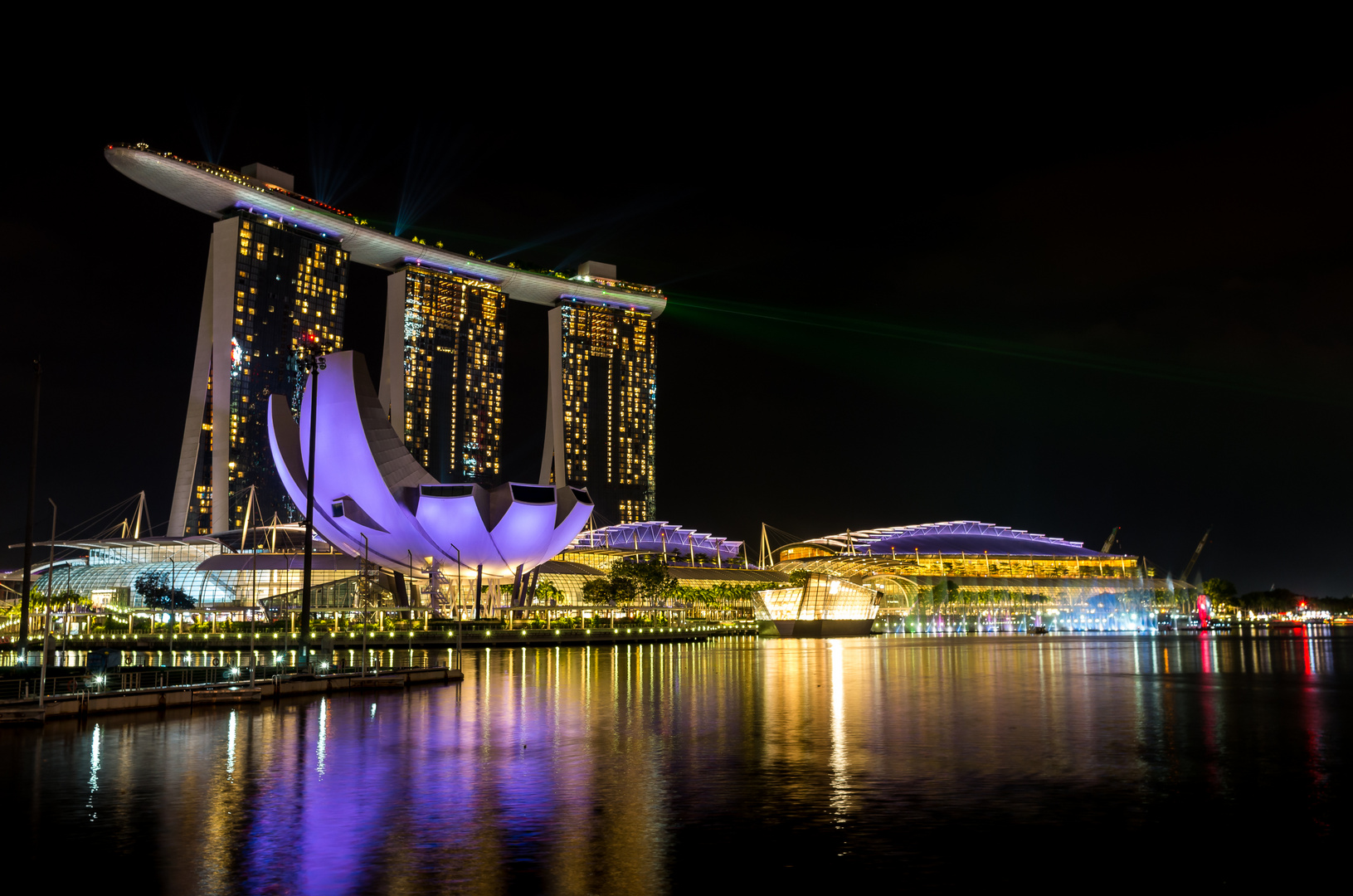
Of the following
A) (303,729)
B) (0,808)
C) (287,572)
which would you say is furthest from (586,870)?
(287,572)

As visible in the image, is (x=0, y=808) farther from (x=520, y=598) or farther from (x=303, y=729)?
(x=520, y=598)

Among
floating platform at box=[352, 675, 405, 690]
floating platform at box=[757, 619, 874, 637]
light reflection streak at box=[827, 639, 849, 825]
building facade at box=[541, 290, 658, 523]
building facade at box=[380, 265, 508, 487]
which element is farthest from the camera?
building facade at box=[541, 290, 658, 523]

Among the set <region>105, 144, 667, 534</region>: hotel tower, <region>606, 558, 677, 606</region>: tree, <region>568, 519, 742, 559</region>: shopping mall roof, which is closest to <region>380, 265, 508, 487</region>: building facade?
<region>105, 144, 667, 534</region>: hotel tower

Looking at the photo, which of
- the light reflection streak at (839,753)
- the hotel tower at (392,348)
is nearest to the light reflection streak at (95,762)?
the light reflection streak at (839,753)

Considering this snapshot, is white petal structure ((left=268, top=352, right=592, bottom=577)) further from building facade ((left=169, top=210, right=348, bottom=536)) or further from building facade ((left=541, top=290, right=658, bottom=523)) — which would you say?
building facade ((left=541, top=290, right=658, bottom=523))

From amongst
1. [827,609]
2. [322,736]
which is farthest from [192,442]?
[322,736]

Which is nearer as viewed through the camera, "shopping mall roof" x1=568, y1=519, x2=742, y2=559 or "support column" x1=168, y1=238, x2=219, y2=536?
"support column" x1=168, y1=238, x2=219, y2=536

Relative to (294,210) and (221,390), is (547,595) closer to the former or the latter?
(221,390)
